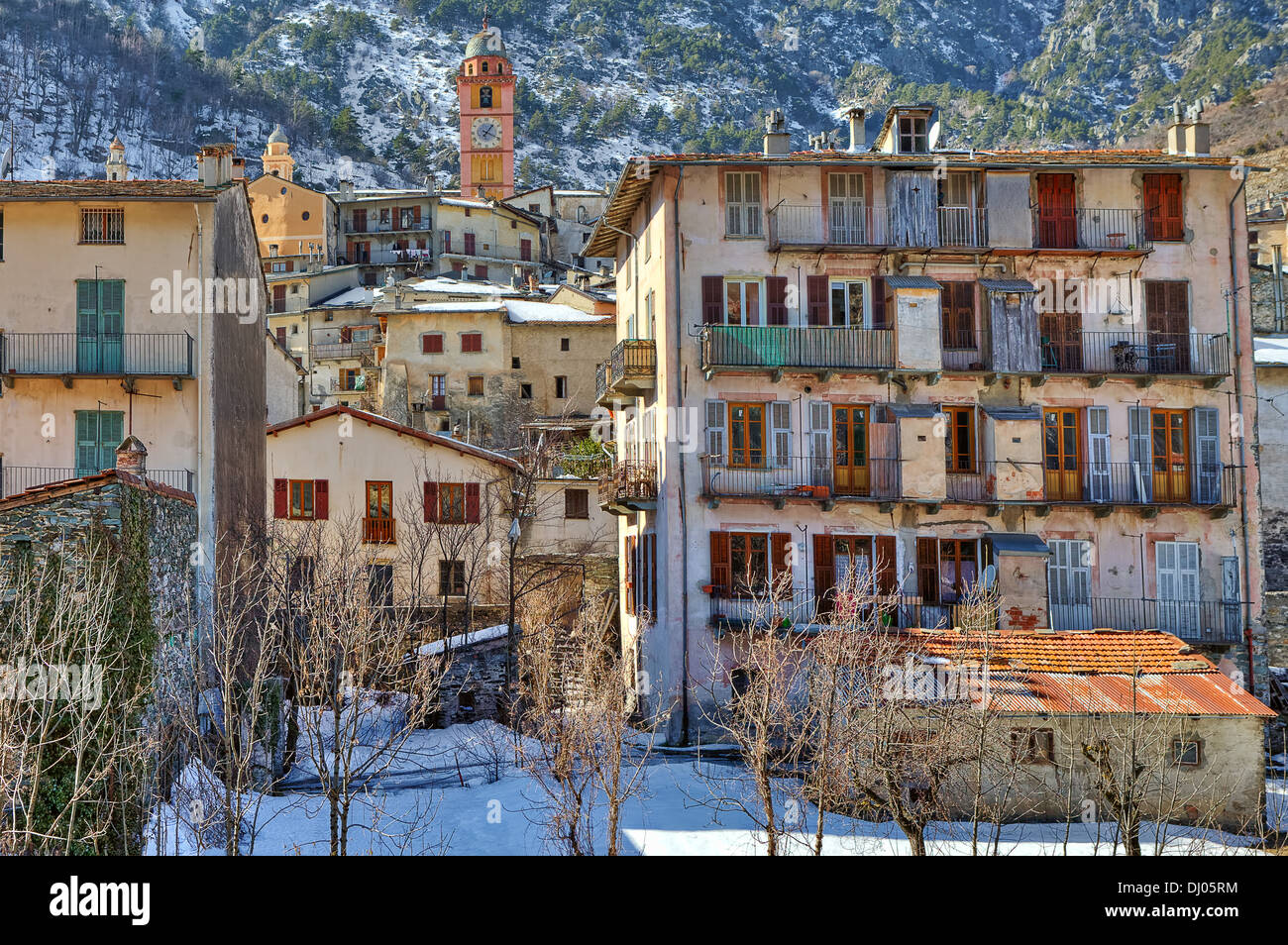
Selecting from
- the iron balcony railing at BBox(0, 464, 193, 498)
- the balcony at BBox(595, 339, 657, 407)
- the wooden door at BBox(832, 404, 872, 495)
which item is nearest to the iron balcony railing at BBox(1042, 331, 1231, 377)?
the wooden door at BBox(832, 404, 872, 495)

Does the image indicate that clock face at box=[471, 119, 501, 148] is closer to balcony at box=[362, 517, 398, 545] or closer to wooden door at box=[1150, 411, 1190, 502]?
balcony at box=[362, 517, 398, 545]

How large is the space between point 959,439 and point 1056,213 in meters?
6.96

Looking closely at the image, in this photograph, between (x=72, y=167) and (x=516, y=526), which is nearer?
(x=516, y=526)

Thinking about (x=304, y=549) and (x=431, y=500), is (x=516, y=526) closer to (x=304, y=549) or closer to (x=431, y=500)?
(x=431, y=500)

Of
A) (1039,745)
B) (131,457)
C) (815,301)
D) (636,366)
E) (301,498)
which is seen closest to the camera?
(131,457)

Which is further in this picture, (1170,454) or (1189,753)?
(1170,454)

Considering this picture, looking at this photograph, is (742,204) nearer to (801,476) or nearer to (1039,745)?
(801,476)

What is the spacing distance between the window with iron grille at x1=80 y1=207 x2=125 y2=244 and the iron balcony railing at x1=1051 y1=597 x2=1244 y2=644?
25865mm

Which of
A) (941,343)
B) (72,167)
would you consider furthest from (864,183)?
(72,167)

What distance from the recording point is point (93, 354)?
3697 cm

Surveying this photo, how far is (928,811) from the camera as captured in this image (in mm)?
26266

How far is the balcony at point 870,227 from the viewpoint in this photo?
38.5m

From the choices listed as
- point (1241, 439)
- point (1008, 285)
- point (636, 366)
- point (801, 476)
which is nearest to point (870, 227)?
point (1008, 285)

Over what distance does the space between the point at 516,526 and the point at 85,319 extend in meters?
16.2
